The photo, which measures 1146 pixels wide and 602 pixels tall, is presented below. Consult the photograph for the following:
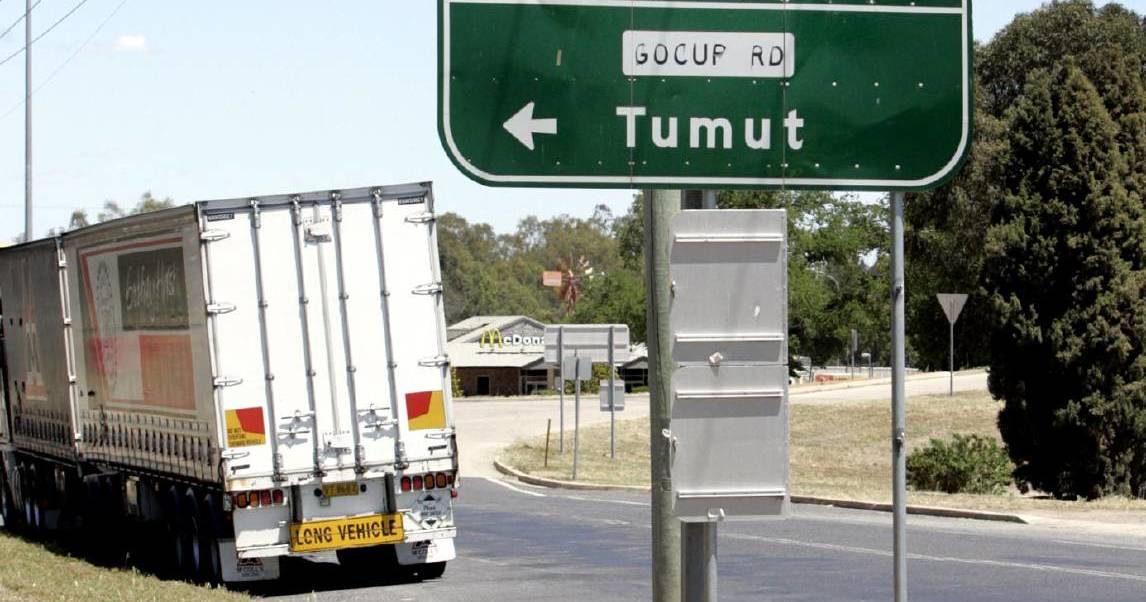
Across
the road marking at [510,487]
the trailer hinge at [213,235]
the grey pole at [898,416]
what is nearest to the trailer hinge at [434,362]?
the trailer hinge at [213,235]

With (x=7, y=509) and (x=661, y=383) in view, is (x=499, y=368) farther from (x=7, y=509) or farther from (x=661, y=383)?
(x=661, y=383)

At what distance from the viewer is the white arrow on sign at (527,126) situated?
4355 mm

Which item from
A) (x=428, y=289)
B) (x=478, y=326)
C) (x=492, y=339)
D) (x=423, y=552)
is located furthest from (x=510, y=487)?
(x=478, y=326)

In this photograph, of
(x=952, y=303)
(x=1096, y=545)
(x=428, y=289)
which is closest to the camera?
(x=428, y=289)

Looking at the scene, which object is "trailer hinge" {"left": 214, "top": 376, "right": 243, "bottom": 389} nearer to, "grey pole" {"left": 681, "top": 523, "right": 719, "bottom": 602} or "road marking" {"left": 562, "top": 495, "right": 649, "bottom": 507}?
"grey pole" {"left": 681, "top": 523, "right": 719, "bottom": 602}

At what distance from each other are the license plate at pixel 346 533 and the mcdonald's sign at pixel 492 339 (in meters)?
89.3

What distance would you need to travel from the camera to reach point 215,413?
15.7 metres

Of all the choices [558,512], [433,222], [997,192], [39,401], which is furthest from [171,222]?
[997,192]

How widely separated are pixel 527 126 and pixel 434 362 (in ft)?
39.9

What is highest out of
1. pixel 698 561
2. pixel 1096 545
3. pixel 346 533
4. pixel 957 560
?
pixel 698 561

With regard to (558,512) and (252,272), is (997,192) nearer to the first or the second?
(558,512)

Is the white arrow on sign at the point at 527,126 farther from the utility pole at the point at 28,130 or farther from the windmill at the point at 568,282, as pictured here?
the windmill at the point at 568,282

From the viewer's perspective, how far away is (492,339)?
10731 centimetres

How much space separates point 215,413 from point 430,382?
2.05 metres
